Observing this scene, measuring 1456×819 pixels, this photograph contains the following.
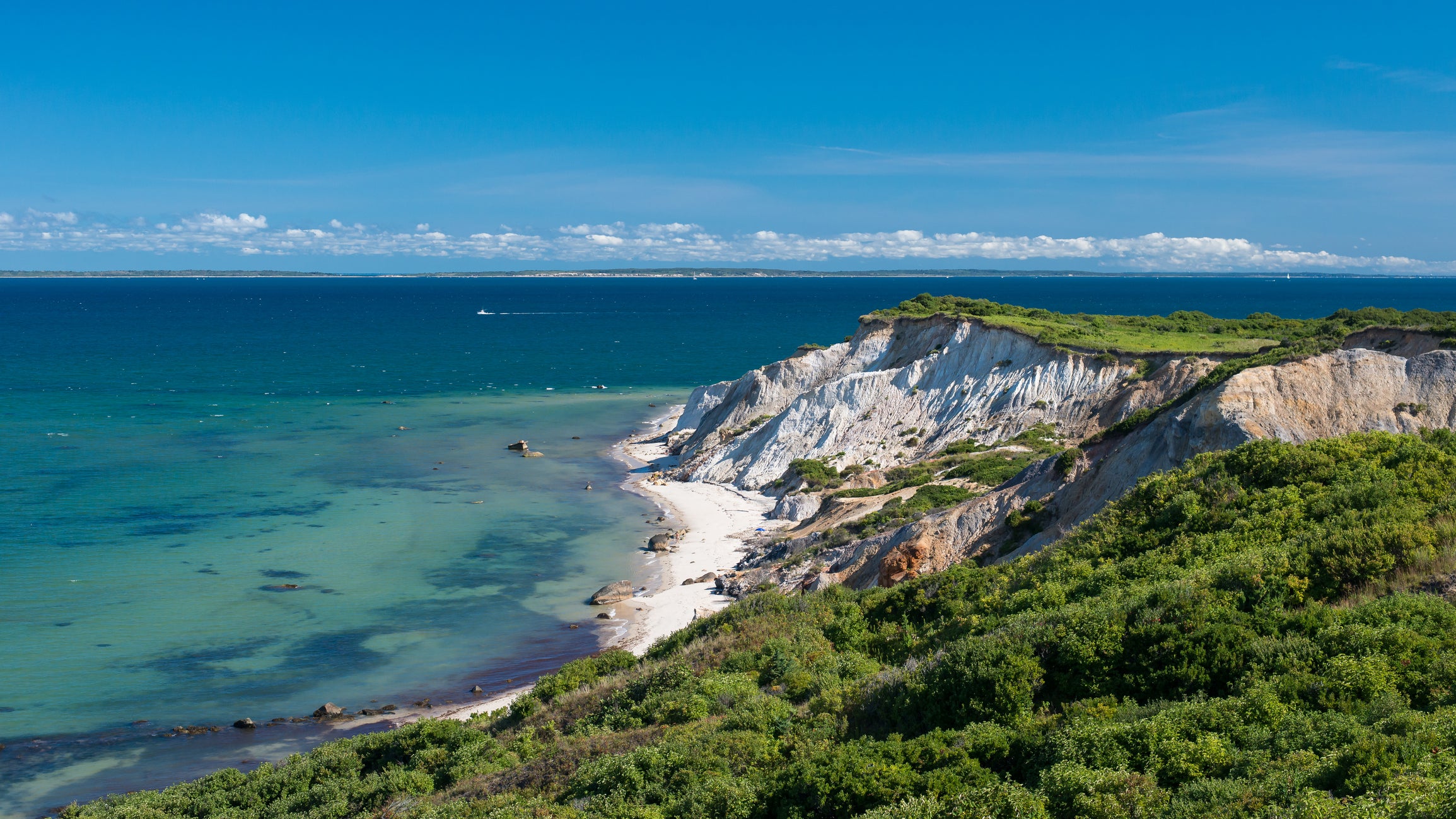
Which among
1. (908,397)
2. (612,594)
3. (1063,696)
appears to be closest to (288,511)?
(612,594)

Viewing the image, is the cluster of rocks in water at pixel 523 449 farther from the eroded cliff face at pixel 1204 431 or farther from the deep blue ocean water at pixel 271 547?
the eroded cliff face at pixel 1204 431

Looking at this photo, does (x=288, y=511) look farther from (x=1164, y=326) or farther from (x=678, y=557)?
(x=1164, y=326)

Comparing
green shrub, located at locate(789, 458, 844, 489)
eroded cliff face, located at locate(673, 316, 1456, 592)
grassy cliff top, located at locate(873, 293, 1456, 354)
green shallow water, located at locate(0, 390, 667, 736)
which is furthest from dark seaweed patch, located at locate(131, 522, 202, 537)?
grassy cliff top, located at locate(873, 293, 1456, 354)

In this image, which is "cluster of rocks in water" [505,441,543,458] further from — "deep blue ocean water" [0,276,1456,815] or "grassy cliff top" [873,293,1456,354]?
"grassy cliff top" [873,293,1456,354]

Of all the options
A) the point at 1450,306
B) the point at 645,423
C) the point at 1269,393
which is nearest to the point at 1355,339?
the point at 1269,393

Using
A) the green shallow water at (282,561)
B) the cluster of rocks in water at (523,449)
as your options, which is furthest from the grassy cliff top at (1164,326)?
the cluster of rocks in water at (523,449)
